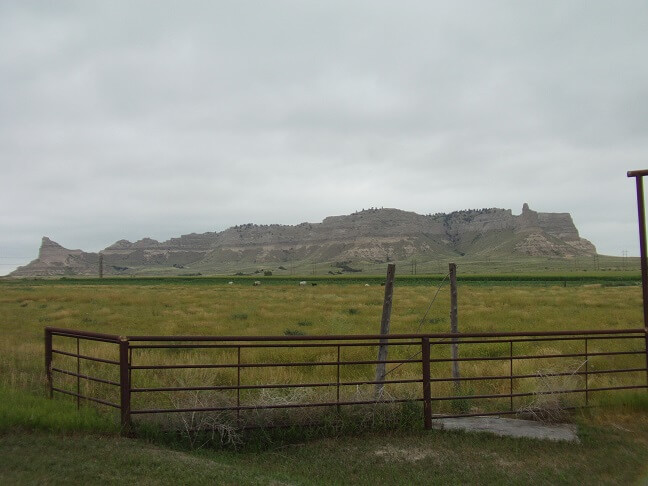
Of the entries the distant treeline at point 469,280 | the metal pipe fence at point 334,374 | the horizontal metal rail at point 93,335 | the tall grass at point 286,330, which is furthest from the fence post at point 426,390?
the distant treeline at point 469,280

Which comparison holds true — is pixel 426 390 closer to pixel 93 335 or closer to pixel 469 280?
pixel 93 335

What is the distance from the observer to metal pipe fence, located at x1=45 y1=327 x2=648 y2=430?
7.64m

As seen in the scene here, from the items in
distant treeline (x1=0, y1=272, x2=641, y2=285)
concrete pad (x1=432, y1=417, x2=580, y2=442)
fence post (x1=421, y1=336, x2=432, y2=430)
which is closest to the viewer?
concrete pad (x1=432, y1=417, x2=580, y2=442)

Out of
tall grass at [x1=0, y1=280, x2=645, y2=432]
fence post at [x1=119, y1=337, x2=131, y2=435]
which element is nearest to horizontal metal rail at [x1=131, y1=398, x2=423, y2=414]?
fence post at [x1=119, y1=337, x2=131, y2=435]

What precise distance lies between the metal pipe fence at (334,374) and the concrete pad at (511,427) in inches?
6.1

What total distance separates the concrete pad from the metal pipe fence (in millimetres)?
154

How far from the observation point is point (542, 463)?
6629mm

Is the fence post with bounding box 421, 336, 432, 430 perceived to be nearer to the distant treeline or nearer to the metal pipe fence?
the metal pipe fence

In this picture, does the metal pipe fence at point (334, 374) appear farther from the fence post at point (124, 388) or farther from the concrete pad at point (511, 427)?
the concrete pad at point (511, 427)

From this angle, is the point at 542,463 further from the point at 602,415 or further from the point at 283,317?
the point at 283,317

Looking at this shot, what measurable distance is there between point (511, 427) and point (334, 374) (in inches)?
212

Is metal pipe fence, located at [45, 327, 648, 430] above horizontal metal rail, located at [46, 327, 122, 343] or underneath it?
underneath

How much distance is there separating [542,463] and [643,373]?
7757 millimetres

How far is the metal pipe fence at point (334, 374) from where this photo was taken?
7641 mm
